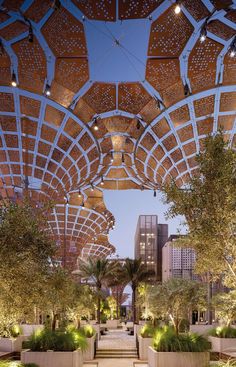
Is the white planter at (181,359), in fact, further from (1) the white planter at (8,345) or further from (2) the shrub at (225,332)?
(1) the white planter at (8,345)

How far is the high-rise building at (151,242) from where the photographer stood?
78.4 m

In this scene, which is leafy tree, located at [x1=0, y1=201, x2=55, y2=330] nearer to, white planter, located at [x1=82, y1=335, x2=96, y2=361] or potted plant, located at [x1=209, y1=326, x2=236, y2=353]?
white planter, located at [x1=82, y1=335, x2=96, y2=361]

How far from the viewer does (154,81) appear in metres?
19.3

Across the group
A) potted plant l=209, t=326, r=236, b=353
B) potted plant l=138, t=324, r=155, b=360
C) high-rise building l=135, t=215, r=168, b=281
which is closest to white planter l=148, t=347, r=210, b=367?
potted plant l=209, t=326, r=236, b=353

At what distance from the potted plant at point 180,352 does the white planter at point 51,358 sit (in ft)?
9.46

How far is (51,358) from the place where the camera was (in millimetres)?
15258

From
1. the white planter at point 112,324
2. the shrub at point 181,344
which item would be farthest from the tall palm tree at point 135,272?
the shrub at point 181,344

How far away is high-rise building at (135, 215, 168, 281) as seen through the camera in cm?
7844

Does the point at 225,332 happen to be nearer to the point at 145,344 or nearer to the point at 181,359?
the point at 145,344

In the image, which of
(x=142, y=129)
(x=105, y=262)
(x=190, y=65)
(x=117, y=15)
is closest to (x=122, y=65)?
(x=190, y=65)

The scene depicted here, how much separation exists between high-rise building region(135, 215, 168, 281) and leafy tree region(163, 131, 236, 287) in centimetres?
6870

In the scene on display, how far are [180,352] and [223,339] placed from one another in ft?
24.3

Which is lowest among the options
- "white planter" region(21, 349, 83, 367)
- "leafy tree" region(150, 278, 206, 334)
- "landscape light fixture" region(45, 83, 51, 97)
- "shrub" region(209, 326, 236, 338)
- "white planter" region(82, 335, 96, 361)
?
"white planter" region(82, 335, 96, 361)

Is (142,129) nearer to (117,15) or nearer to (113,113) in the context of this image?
(113,113)
